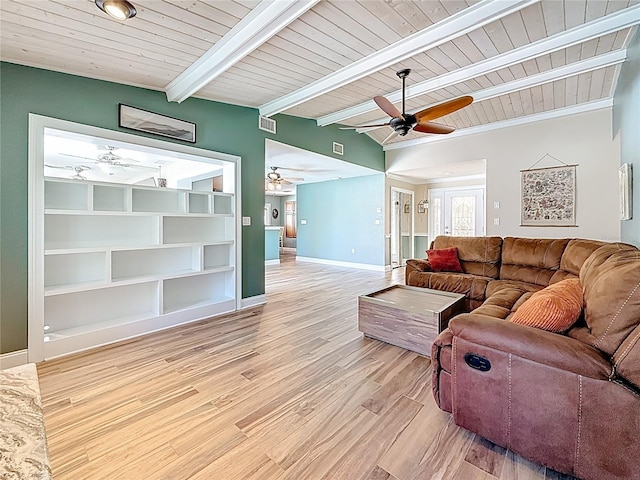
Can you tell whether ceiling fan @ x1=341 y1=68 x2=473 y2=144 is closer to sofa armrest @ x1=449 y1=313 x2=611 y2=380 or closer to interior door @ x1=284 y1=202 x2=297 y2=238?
sofa armrest @ x1=449 y1=313 x2=611 y2=380

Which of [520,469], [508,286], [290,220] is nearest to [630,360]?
[520,469]

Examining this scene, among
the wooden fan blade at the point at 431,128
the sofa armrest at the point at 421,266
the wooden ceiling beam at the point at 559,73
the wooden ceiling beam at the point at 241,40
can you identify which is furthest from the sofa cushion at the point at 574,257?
the wooden ceiling beam at the point at 241,40

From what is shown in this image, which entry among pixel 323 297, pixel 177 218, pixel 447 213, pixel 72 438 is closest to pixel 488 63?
pixel 323 297

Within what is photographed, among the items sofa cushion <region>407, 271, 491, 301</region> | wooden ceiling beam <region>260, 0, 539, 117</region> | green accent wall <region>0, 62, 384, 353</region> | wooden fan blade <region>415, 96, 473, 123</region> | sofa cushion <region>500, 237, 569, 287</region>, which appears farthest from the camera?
sofa cushion <region>407, 271, 491, 301</region>

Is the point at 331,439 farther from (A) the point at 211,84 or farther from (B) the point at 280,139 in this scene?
(B) the point at 280,139

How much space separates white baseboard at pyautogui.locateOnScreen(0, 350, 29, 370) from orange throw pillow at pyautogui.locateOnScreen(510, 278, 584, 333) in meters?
3.59

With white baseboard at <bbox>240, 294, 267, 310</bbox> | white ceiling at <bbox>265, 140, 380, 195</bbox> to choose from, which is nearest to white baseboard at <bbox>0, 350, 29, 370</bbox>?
white baseboard at <bbox>240, 294, 267, 310</bbox>

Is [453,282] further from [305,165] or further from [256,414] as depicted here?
[305,165]

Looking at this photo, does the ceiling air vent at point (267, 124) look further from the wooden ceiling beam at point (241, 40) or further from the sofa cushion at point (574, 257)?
the sofa cushion at point (574, 257)

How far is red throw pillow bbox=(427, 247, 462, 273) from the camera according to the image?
Result: 12.8 ft

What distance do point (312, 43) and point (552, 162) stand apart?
4.55m

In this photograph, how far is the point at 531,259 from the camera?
3.37m

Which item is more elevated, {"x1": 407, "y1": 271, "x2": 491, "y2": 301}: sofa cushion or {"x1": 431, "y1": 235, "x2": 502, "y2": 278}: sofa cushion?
{"x1": 431, "y1": 235, "x2": 502, "y2": 278}: sofa cushion

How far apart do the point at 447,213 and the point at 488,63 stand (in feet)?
18.4
